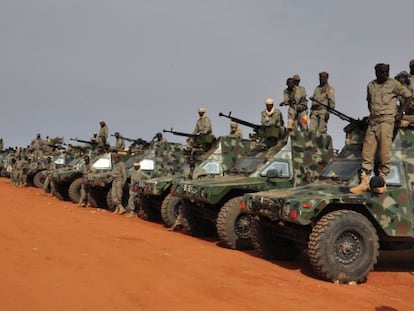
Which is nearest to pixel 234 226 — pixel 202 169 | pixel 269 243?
pixel 269 243

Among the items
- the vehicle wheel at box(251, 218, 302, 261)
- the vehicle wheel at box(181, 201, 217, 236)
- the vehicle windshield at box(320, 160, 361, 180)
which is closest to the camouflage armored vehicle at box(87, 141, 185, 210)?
the vehicle wheel at box(181, 201, 217, 236)

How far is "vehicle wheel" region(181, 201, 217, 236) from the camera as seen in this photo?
414 inches

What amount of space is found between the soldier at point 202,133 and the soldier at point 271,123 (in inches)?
78.8

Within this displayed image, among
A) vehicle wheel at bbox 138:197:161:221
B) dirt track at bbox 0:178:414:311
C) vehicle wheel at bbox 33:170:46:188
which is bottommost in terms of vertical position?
dirt track at bbox 0:178:414:311

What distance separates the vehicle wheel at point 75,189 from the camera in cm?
1755

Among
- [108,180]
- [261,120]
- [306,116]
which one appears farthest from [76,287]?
[108,180]

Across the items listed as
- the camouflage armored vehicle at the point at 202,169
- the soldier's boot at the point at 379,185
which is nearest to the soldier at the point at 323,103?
the camouflage armored vehicle at the point at 202,169

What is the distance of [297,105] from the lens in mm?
11930

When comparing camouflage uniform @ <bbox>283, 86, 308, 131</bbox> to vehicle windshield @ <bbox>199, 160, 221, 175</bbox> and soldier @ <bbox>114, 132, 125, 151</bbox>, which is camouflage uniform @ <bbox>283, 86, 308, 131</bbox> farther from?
soldier @ <bbox>114, 132, 125, 151</bbox>

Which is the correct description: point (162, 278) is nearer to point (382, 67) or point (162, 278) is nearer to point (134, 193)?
point (382, 67)

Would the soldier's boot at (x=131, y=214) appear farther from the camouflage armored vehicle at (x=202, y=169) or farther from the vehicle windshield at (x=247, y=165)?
the vehicle windshield at (x=247, y=165)

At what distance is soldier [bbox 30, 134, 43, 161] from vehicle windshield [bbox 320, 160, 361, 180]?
20236 millimetres

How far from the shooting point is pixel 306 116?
477 inches

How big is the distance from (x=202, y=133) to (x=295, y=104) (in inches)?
102
